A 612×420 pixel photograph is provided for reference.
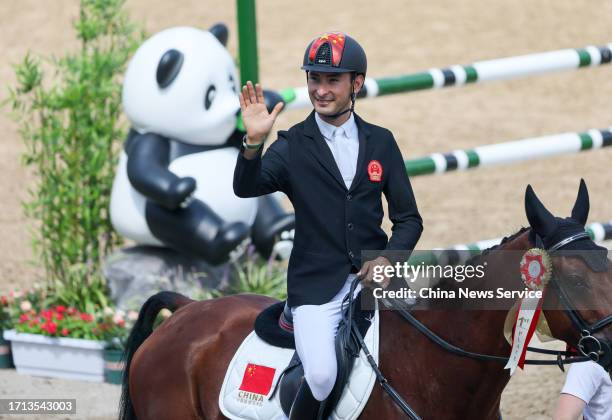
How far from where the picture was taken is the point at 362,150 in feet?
13.8

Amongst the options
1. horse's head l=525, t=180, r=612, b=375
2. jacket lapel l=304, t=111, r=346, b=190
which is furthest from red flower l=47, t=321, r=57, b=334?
horse's head l=525, t=180, r=612, b=375

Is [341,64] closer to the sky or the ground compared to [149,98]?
closer to the sky

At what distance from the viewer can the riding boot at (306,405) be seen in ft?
13.6

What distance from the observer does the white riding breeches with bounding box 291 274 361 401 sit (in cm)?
408

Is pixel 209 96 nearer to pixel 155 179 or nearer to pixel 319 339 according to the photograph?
pixel 155 179

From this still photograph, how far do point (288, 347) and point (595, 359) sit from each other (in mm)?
1190

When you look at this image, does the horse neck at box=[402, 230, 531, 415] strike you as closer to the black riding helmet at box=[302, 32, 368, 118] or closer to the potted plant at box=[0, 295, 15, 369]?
the black riding helmet at box=[302, 32, 368, 118]

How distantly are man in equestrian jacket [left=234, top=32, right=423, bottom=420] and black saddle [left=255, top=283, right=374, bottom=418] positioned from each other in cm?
4

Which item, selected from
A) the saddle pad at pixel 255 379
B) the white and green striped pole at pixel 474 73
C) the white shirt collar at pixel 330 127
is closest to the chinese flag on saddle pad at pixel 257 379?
the saddle pad at pixel 255 379

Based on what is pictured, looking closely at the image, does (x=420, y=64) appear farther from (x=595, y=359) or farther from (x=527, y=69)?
(x=595, y=359)

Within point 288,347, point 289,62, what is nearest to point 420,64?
point 289,62

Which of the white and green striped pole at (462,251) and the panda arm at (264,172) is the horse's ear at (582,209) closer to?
the white and green striped pole at (462,251)

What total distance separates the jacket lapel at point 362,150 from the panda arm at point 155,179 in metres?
2.99

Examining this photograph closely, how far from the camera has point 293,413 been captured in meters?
4.22
